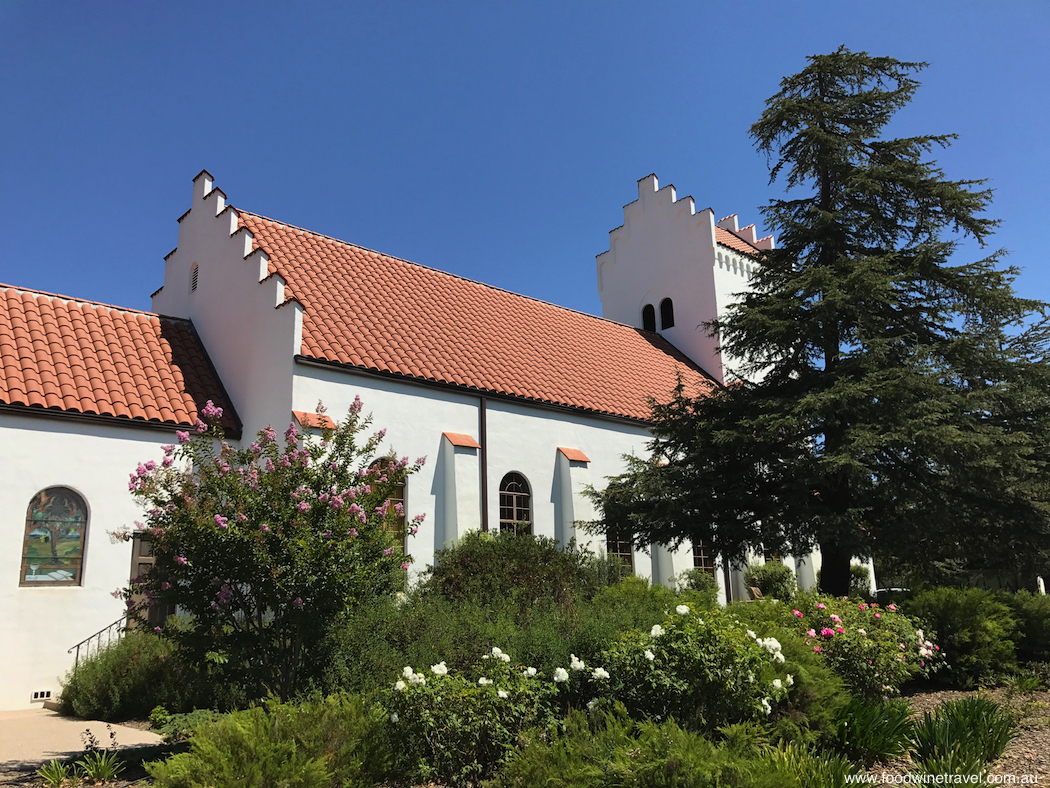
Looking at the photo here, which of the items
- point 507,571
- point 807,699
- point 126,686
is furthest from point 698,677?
point 126,686

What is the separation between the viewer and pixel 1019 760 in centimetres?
707

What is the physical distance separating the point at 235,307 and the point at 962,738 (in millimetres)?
16661

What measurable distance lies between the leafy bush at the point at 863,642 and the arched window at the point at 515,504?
8805 millimetres

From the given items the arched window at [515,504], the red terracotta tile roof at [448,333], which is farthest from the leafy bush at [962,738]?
the arched window at [515,504]

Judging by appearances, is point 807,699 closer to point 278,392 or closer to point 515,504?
point 515,504

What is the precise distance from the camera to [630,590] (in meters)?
15.2

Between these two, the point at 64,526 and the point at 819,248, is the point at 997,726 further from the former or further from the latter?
the point at 64,526

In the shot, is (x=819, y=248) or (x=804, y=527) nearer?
(x=804, y=527)

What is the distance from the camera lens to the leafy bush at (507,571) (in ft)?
46.0

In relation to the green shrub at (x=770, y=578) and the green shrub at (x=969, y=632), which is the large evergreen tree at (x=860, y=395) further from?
the green shrub at (x=770, y=578)

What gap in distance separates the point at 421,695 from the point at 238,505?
126 inches

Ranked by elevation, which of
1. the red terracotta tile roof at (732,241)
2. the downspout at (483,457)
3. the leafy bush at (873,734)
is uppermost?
the red terracotta tile roof at (732,241)

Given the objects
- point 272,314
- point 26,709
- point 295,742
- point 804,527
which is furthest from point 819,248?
point 26,709

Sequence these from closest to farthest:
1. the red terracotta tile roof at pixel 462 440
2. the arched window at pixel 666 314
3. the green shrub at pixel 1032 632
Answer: the green shrub at pixel 1032 632 < the red terracotta tile roof at pixel 462 440 < the arched window at pixel 666 314
